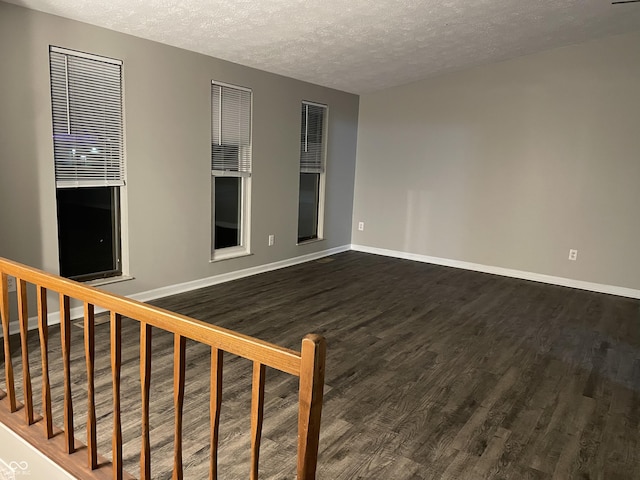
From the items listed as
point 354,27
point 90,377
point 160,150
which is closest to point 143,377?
point 90,377

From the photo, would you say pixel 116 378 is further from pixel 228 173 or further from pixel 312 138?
pixel 312 138

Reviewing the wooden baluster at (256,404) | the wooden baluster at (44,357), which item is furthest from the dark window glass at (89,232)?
the wooden baluster at (256,404)

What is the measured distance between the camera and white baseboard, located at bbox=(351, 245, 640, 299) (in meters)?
5.08

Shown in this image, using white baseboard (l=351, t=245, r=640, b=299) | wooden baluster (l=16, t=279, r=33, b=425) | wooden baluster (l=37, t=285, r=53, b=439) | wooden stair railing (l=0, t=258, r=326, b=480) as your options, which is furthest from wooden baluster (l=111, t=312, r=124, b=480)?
white baseboard (l=351, t=245, r=640, b=299)

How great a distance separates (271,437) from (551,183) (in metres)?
4.54

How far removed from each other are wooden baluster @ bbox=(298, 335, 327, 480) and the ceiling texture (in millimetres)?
2885

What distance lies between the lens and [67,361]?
1.83 meters

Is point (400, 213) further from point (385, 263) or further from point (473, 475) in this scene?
point (473, 475)

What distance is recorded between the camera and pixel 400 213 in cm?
644

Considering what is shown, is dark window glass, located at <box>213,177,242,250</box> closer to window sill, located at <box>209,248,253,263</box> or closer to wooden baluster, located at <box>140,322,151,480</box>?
window sill, located at <box>209,248,253,263</box>

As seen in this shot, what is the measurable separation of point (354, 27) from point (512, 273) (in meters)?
3.51

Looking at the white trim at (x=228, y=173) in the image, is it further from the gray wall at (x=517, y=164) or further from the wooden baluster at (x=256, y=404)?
the wooden baluster at (x=256, y=404)

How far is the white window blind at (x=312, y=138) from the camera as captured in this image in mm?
5738

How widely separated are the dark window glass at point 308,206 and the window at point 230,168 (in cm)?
110
